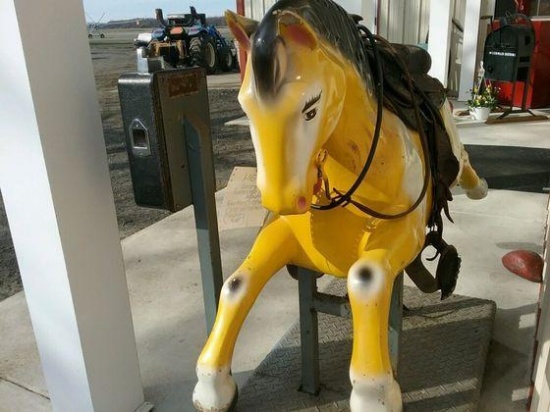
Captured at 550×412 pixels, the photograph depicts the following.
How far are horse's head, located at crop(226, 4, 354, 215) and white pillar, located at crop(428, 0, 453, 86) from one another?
5617 millimetres

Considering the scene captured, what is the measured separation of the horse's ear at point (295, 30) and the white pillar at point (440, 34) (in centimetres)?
566

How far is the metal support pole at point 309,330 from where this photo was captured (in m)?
1.76

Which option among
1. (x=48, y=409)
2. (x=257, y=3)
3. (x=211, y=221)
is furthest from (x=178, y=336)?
(x=257, y=3)

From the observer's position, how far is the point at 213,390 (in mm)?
1431

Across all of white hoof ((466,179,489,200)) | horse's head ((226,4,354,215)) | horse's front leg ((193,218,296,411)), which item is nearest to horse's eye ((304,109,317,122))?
horse's head ((226,4,354,215))

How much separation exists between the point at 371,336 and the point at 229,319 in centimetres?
39

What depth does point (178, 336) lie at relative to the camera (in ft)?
7.84

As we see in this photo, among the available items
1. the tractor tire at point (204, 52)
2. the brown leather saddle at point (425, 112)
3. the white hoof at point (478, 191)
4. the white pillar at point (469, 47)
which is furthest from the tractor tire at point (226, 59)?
the brown leather saddle at point (425, 112)

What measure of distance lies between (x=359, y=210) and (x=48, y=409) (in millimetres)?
1470

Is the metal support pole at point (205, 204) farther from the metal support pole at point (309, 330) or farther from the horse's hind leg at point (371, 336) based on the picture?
the horse's hind leg at point (371, 336)

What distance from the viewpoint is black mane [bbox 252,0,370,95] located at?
3.12ft

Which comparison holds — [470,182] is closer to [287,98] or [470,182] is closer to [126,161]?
[287,98]

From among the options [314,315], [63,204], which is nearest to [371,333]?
[314,315]

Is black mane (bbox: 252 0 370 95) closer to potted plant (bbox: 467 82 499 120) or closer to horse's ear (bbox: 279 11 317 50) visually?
horse's ear (bbox: 279 11 317 50)
